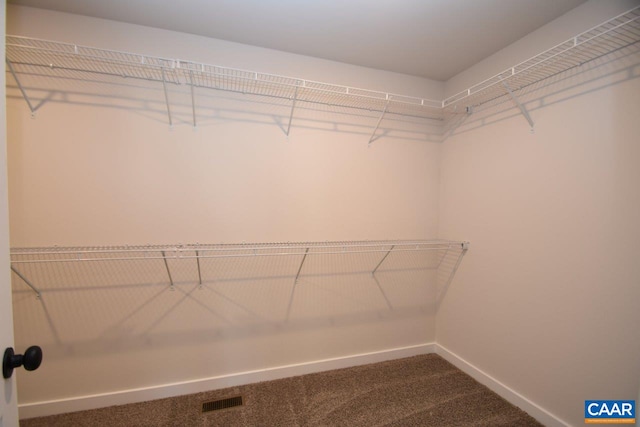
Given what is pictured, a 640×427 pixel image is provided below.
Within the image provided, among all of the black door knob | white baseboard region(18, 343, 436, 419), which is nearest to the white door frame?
the black door knob

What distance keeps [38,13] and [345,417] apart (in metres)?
3.02

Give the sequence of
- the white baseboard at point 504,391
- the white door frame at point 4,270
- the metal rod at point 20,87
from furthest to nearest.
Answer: the white baseboard at point 504,391, the metal rod at point 20,87, the white door frame at point 4,270

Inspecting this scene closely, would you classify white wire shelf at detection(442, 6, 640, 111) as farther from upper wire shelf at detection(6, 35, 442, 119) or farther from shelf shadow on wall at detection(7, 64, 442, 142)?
shelf shadow on wall at detection(7, 64, 442, 142)

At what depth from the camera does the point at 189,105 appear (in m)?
1.86

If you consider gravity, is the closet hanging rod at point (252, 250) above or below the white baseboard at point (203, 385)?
above

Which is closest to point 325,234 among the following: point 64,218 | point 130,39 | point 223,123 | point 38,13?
point 223,123

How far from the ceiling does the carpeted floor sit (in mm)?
2422

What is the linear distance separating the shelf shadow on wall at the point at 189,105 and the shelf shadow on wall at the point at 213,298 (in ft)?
3.21

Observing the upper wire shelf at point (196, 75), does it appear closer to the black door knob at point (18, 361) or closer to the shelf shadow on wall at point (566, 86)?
the shelf shadow on wall at point (566, 86)

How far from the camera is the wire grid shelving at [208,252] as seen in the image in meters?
1.59

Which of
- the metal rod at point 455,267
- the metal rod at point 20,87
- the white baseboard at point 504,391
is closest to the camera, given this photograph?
the metal rod at point 20,87

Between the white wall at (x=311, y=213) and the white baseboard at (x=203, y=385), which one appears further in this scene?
the white baseboard at (x=203, y=385)

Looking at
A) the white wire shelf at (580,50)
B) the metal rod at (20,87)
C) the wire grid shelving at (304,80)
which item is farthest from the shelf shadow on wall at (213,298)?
the white wire shelf at (580,50)

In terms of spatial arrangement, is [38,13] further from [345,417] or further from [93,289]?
[345,417]
